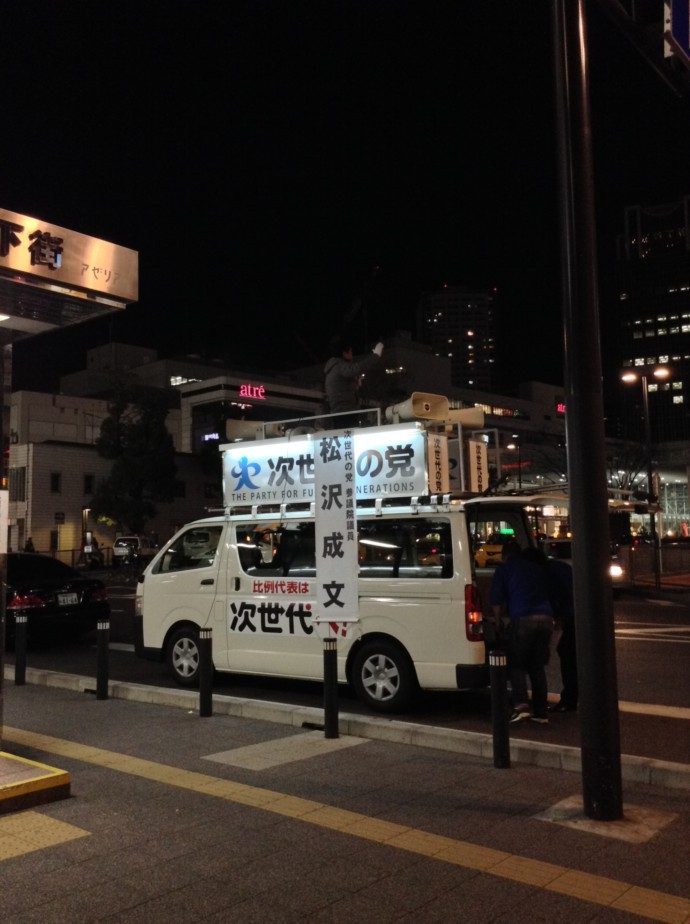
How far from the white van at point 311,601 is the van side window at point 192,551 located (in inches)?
0.5

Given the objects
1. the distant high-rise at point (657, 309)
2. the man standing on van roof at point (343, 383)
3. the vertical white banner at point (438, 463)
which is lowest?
the vertical white banner at point (438, 463)

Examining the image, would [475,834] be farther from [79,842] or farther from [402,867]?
[79,842]

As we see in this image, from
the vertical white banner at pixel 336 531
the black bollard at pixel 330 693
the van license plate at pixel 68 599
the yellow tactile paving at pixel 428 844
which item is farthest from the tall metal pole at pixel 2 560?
the van license plate at pixel 68 599

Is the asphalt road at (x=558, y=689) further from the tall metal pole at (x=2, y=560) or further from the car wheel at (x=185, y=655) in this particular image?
the tall metal pole at (x=2, y=560)

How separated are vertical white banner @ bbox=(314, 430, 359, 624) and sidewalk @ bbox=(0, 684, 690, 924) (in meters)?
1.28

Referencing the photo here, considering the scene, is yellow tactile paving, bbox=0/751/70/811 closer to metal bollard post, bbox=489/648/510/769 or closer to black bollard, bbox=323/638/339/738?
black bollard, bbox=323/638/339/738

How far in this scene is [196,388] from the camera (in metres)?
68.6

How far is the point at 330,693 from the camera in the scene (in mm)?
7414

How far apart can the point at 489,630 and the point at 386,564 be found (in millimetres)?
1437

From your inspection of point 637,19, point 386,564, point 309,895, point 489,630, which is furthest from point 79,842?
point 637,19

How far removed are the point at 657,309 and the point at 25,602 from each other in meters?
109

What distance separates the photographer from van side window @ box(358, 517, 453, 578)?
8148 millimetres

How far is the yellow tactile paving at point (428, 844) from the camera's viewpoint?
161 inches

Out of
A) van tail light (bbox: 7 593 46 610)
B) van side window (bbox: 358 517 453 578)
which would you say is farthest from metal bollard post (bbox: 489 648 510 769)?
van tail light (bbox: 7 593 46 610)
